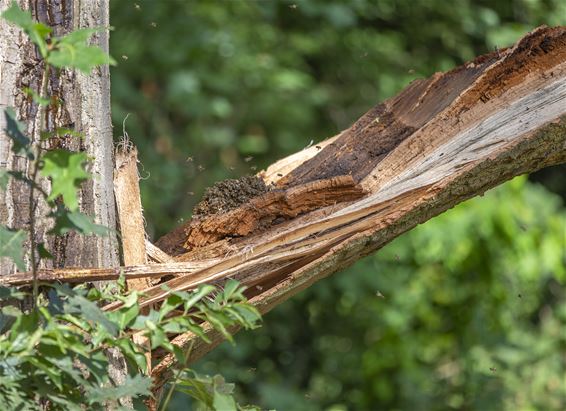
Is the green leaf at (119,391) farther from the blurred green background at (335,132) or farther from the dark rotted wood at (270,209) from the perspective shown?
the blurred green background at (335,132)

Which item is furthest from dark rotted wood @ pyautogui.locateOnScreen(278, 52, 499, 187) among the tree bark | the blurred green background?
the blurred green background

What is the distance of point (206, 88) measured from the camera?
4.75m

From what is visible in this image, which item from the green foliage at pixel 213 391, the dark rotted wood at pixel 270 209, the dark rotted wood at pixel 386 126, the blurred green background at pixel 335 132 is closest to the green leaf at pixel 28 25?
the green foliage at pixel 213 391

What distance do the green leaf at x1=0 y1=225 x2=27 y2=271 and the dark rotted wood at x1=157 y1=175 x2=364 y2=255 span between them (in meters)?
0.54

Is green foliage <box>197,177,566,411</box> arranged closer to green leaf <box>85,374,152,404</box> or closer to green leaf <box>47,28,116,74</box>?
green leaf <box>85,374,152,404</box>

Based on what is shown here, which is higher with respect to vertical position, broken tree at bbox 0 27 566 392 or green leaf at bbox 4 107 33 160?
broken tree at bbox 0 27 566 392

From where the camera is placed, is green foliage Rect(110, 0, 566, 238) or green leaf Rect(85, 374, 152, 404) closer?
green leaf Rect(85, 374, 152, 404)

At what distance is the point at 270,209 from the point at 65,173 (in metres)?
0.66

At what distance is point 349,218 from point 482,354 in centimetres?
315

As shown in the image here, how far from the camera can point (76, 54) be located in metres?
1.08

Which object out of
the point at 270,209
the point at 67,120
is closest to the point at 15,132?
the point at 67,120

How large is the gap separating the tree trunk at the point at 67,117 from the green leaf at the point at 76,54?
1.20 ft

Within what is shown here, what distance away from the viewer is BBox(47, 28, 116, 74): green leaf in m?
1.07

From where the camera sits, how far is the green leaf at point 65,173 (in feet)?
Answer: 3.54
